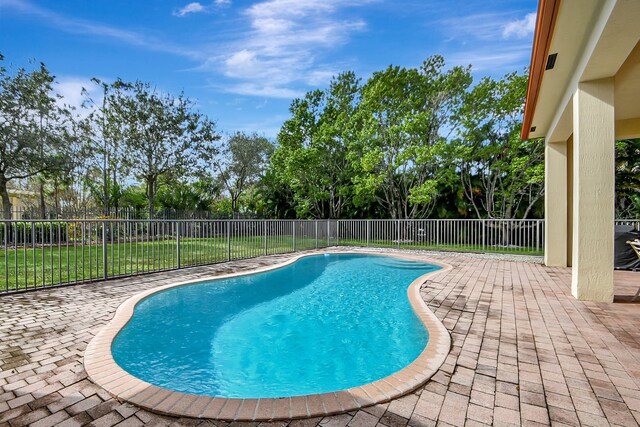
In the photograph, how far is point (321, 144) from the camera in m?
16.0

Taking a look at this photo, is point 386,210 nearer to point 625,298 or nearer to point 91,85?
point 625,298

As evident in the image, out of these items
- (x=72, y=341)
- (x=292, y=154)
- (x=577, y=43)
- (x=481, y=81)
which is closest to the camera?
(x=72, y=341)

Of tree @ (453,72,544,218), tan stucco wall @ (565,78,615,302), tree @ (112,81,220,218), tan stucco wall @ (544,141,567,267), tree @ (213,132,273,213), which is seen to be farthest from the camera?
tree @ (213,132,273,213)

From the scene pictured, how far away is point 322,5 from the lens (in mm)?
6516

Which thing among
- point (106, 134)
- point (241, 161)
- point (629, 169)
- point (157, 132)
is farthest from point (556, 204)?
point (106, 134)

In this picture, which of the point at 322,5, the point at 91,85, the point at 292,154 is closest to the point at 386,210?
the point at 292,154

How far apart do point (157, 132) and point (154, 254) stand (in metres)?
12.7

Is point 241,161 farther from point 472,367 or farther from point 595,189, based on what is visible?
point 472,367

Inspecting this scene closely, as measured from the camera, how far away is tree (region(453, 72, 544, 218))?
12.5m

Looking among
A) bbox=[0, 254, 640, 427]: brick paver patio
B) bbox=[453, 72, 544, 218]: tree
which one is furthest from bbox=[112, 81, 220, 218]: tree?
bbox=[453, 72, 544, 218]: tree

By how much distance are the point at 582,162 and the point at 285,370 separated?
16.9 feet

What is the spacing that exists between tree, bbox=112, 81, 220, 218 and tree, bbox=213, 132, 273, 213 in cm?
221

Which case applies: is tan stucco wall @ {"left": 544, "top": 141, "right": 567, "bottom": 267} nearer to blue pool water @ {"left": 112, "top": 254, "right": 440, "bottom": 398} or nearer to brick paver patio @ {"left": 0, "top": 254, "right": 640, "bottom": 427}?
brick paver patio @ {"left": 0, "top": 254, "right": 640, "bottom": 427}

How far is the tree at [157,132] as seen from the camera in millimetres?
17047
